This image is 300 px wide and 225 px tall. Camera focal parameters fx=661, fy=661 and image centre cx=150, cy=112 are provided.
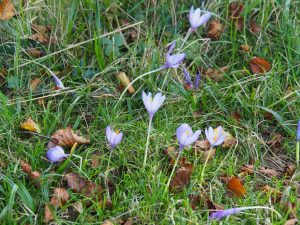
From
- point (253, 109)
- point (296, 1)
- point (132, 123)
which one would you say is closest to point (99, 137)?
point (132, 123)

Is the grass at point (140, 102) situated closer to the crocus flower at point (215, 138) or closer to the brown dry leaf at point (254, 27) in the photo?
the brown dry leaf at point (254, 27)

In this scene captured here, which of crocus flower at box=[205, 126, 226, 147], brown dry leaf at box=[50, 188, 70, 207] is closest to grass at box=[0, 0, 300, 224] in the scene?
brown dry leaf at box=[50, 188, 70, 207]

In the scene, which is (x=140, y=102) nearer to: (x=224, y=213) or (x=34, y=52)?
(x=34, y=52)

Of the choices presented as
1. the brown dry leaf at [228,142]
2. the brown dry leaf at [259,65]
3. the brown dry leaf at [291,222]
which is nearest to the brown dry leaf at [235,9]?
the brown dry leaf at [259,65]

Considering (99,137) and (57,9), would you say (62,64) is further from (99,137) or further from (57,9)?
(99,137)

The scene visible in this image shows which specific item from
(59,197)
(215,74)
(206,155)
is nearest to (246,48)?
(215,74)

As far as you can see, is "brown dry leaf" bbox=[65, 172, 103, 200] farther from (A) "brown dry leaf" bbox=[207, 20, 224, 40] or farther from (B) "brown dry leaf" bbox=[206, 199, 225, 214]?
(A) "brown dry leaf" bbox=[207, 20, 224, 40]

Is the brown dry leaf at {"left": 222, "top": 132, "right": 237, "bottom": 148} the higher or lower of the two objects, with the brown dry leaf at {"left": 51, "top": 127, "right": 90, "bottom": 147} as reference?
lower
